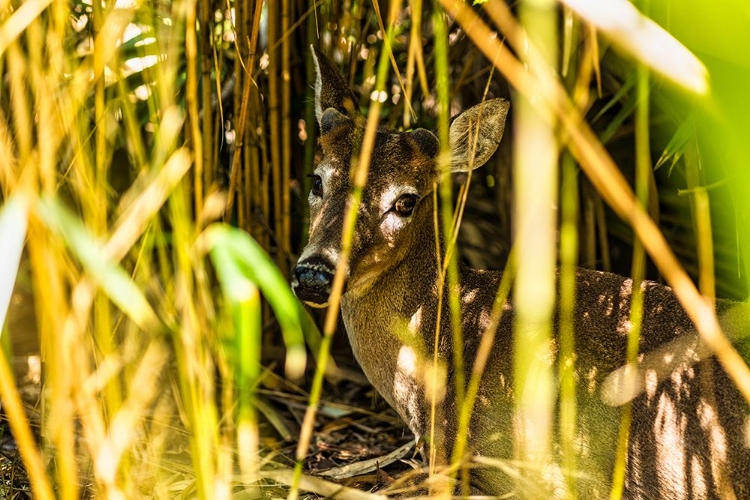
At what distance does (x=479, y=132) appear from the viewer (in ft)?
13.2

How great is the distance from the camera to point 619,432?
132 inches

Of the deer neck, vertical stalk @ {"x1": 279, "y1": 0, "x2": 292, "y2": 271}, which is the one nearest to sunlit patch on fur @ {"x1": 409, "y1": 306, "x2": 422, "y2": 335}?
the deer neck

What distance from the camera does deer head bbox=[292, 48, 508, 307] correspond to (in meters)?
3.70

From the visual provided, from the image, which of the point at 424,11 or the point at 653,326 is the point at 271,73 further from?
the point at 653,326

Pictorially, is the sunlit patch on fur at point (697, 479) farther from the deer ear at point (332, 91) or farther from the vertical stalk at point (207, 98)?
the vertical stalk at point (207, 98)

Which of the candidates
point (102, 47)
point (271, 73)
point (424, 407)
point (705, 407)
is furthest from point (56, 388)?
point (271, 73)

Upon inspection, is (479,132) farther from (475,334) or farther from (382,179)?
(475,334)

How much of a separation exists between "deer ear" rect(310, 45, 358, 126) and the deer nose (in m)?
1.08

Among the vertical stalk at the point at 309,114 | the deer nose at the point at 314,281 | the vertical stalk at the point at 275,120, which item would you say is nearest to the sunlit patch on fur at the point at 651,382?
the deer nose at the point at 314,281

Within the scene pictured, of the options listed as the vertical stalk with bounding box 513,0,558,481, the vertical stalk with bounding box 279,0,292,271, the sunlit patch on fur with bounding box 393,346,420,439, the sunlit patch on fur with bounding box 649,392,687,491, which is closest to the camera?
the sunlit patch on fur with bounding box 649,392,687,491

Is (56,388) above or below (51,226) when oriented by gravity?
below

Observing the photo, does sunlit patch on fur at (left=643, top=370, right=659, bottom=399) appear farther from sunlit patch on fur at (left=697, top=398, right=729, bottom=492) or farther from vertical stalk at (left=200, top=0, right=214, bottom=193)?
vertical stalk at (left=200, top=0, right=214, bottom=193)

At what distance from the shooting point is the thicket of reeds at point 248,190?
2.05 m

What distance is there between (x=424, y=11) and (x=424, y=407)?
2.53 metres
